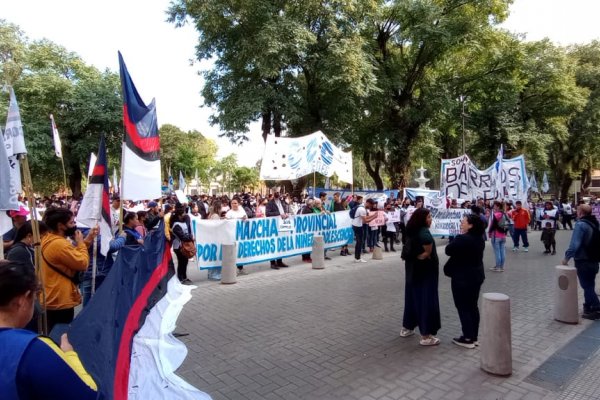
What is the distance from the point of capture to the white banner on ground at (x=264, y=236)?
9695mm

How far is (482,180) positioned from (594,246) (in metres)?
8.22

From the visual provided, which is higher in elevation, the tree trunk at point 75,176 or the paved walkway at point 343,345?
the tree trunk at point 75,176

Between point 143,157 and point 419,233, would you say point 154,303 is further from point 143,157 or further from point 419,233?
point 419,233

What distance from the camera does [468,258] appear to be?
17.4ft

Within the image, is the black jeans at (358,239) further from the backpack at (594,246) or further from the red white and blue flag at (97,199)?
the red white and blue flag at (97,199)

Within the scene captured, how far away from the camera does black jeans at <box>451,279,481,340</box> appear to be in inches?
208

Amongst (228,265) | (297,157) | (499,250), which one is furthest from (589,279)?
(297,157)

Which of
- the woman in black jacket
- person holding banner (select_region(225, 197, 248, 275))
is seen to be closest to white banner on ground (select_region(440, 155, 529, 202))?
person holding banner (select_region(225, 197, 248, 275))

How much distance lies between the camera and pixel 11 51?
32.0m

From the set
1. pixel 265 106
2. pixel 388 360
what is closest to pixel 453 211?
pixel 265 106

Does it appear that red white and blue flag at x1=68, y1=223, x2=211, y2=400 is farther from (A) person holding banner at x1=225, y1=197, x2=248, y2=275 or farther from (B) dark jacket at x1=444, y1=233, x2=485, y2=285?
(A) person holding banner at x1=225, y1=197, x2=248, y2=275

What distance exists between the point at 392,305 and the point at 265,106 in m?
16.1

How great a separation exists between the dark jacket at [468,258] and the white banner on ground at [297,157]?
21.6 feet

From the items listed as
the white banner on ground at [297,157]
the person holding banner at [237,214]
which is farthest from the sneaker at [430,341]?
the white banner on ground at [297,157]
